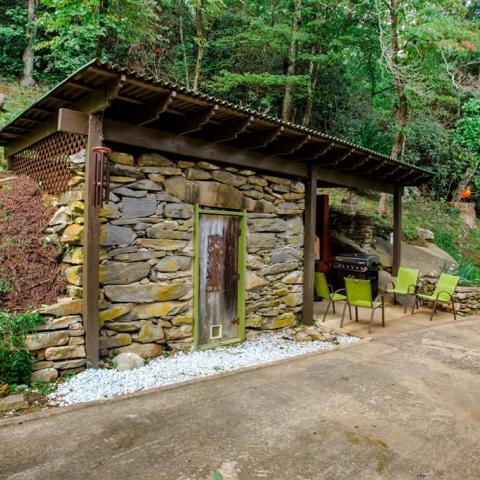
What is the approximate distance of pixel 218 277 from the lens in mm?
5227

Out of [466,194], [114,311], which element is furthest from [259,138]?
[466,194]

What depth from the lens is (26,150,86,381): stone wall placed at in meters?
3.69

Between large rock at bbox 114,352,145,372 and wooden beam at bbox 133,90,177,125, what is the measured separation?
254cm

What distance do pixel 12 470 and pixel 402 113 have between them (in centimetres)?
1087

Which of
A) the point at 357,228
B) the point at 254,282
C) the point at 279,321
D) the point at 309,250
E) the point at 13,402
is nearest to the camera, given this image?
the point at 13,402

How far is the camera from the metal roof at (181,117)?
12.0 ft

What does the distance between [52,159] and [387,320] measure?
19.8 ft

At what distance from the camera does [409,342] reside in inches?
227

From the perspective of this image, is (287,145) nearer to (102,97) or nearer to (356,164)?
(356,164)

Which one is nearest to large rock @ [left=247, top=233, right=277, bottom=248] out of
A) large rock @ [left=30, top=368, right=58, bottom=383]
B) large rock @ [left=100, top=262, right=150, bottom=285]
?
large rock @ [left=100, top=262, right=150, bottom=285]

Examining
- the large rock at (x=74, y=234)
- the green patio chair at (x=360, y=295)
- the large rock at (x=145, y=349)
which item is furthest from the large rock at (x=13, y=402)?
the green patio chair at (x=360, y=295)

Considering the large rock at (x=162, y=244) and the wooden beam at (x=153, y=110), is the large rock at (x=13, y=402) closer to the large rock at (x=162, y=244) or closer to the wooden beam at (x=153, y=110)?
the large rock at (x=162, y=244)

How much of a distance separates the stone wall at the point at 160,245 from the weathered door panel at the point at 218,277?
0.68 feet

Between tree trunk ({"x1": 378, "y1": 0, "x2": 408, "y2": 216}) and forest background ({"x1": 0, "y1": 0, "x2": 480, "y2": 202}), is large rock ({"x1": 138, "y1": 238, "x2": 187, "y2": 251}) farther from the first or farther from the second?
tree trunk ({"x1": 378, "y1": 0, "x2": 408, "y2": 216})
